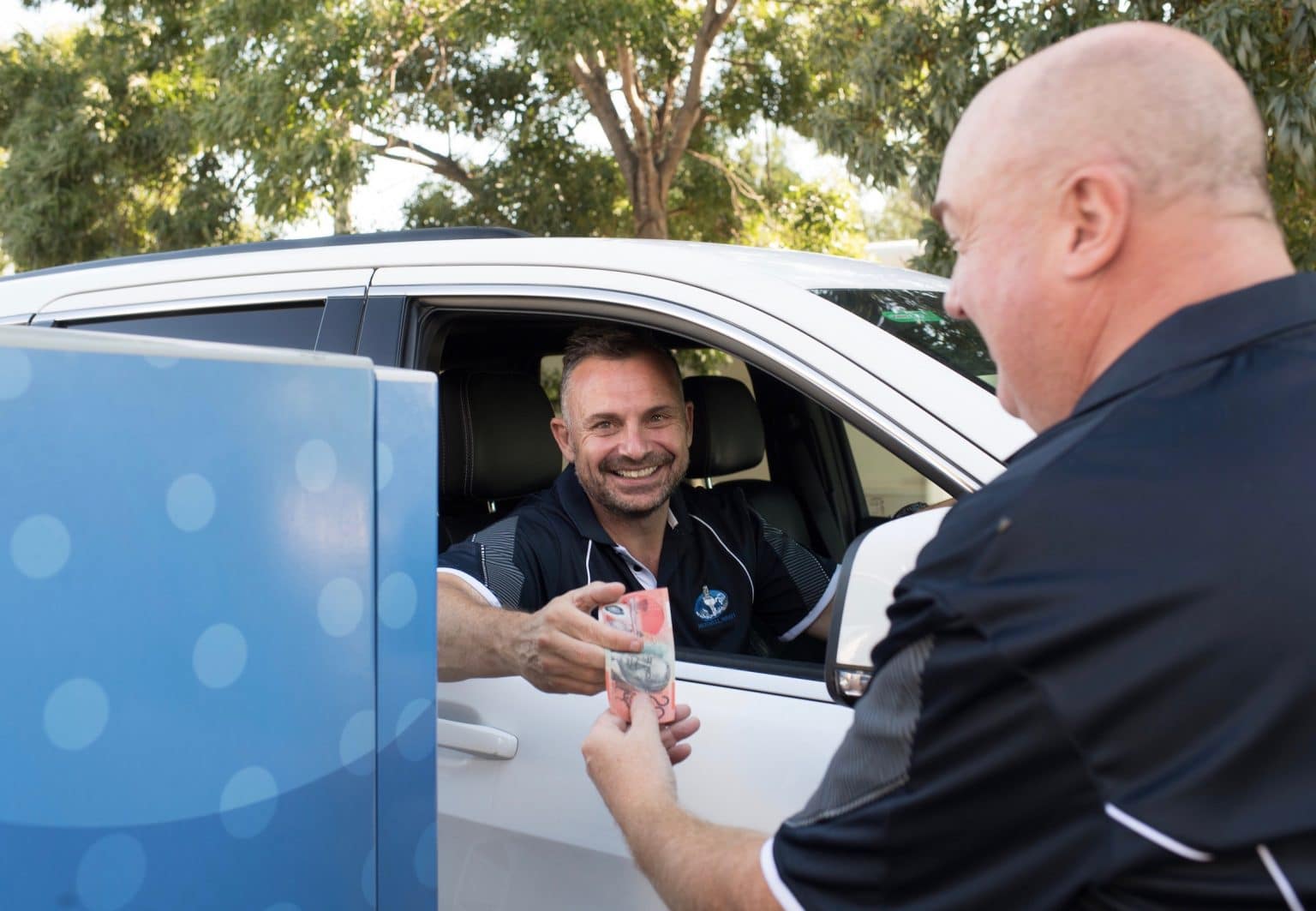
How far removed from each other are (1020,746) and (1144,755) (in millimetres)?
90

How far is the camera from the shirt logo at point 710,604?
9.31 feet

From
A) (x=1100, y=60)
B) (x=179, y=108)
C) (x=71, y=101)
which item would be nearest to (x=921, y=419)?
(x=1100, y=60)

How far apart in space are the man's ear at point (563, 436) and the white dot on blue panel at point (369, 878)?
1.51 meters

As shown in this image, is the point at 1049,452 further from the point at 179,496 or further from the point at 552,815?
the point at 552,815

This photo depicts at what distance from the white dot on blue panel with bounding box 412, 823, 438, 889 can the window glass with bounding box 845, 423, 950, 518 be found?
2245 millimetres

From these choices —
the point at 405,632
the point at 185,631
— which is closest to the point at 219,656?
the point at 185,631

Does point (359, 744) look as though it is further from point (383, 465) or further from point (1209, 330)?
point (1209, 330)

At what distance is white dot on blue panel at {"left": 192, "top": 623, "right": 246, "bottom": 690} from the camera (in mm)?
1310

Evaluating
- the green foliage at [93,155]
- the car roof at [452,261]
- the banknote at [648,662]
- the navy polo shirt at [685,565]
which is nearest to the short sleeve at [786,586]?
the navy polo shirt at [685,565]

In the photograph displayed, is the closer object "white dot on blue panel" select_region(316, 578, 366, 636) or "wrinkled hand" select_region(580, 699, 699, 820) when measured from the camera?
"white dot on blue panel" select_region(316, 578, 366, 636)

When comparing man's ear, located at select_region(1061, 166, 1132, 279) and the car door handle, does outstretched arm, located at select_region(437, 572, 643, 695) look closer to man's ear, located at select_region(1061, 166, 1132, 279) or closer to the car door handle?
the car door handle

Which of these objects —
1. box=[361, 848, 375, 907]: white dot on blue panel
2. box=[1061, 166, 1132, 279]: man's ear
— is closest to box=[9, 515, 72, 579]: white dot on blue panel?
box=[361, 848, 375, 907]: white dot on blue panel

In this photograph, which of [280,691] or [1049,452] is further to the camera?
[280,691]

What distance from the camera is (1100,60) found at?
1201 millimetres
